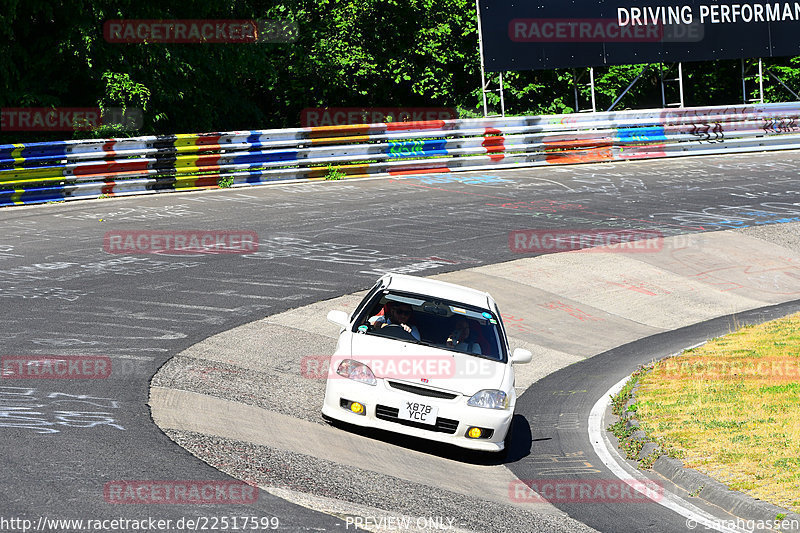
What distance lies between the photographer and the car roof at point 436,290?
33.0 feet

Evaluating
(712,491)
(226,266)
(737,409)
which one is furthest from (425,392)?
(226,266)

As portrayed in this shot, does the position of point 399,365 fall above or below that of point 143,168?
below

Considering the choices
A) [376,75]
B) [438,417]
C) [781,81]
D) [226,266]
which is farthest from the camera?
[376,75]

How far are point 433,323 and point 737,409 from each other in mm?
3488

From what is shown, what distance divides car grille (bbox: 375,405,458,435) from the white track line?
5.45ft

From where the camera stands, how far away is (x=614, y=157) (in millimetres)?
27422

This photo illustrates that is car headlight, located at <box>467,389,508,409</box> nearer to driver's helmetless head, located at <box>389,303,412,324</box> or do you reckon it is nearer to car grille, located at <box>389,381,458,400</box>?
car grille, located at <box>389,381,458,400</box>

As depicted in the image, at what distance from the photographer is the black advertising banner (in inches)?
1130

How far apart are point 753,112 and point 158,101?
18.1 metres

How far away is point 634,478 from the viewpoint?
8.70 m

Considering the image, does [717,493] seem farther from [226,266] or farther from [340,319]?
[226,266]

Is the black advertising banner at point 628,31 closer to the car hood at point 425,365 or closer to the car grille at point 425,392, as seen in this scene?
the car hood at point 425,365

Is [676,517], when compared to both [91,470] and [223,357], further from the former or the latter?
[223,357]

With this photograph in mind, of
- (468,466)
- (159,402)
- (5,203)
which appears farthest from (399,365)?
(5,203)
